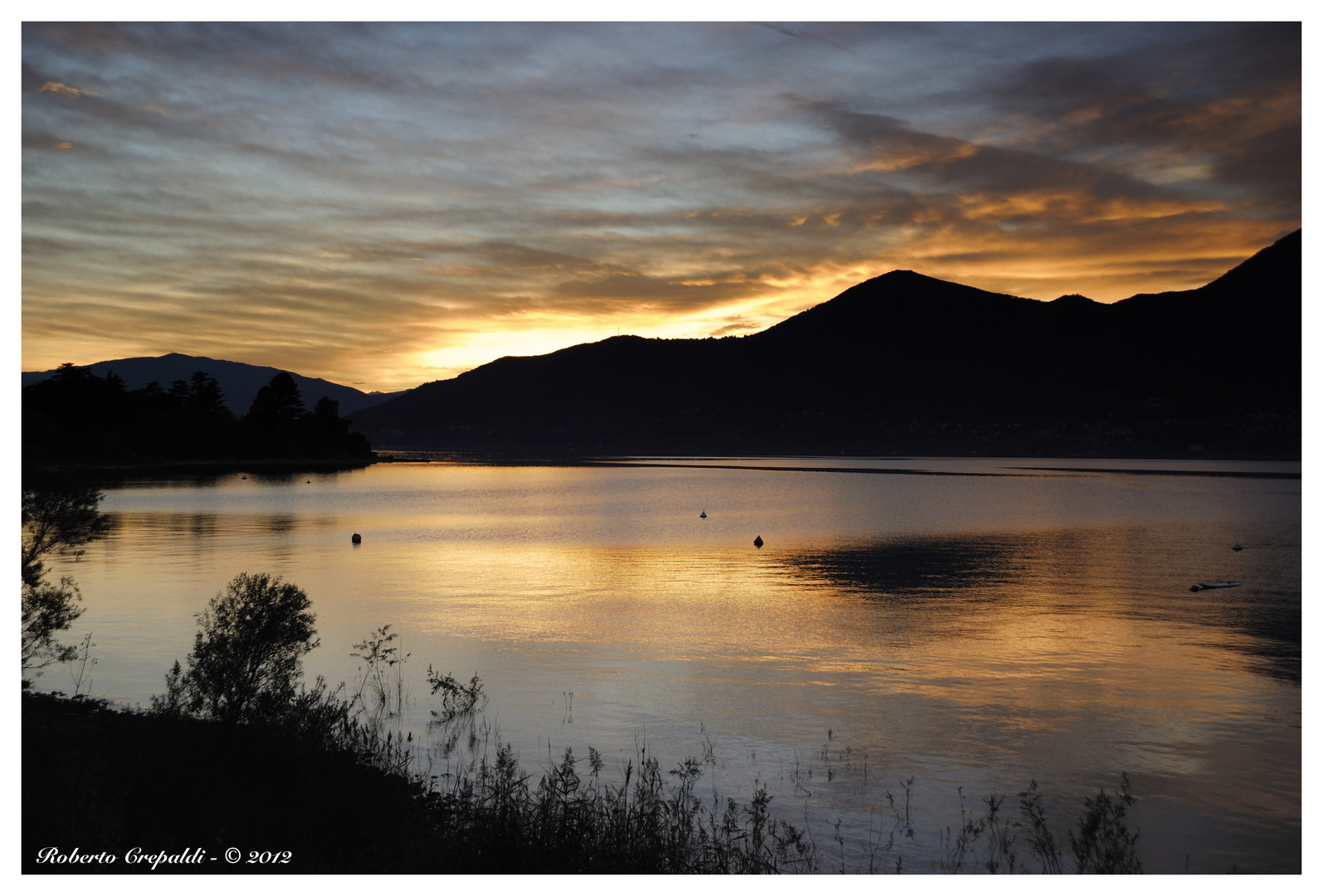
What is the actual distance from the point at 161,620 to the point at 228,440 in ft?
516

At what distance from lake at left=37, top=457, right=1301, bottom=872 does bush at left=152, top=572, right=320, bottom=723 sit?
3.11m

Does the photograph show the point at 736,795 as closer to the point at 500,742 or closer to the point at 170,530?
the point at 500,742

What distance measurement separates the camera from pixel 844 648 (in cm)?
2364

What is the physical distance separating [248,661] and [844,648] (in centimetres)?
1544

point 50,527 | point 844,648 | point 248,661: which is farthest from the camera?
point 844,648

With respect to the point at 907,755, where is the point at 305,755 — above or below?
above

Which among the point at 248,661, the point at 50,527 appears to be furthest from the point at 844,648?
the point at 50,527

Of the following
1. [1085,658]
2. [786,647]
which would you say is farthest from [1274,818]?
[786,647]

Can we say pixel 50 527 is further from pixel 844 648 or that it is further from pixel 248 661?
pixel 844 648

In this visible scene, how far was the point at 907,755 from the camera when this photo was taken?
15078mm

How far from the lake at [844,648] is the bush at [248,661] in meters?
3.11

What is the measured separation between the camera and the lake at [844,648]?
13.9 m

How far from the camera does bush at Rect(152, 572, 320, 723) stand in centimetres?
1363

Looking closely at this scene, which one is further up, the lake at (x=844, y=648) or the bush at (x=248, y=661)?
the bush at (x=248, y=661)
